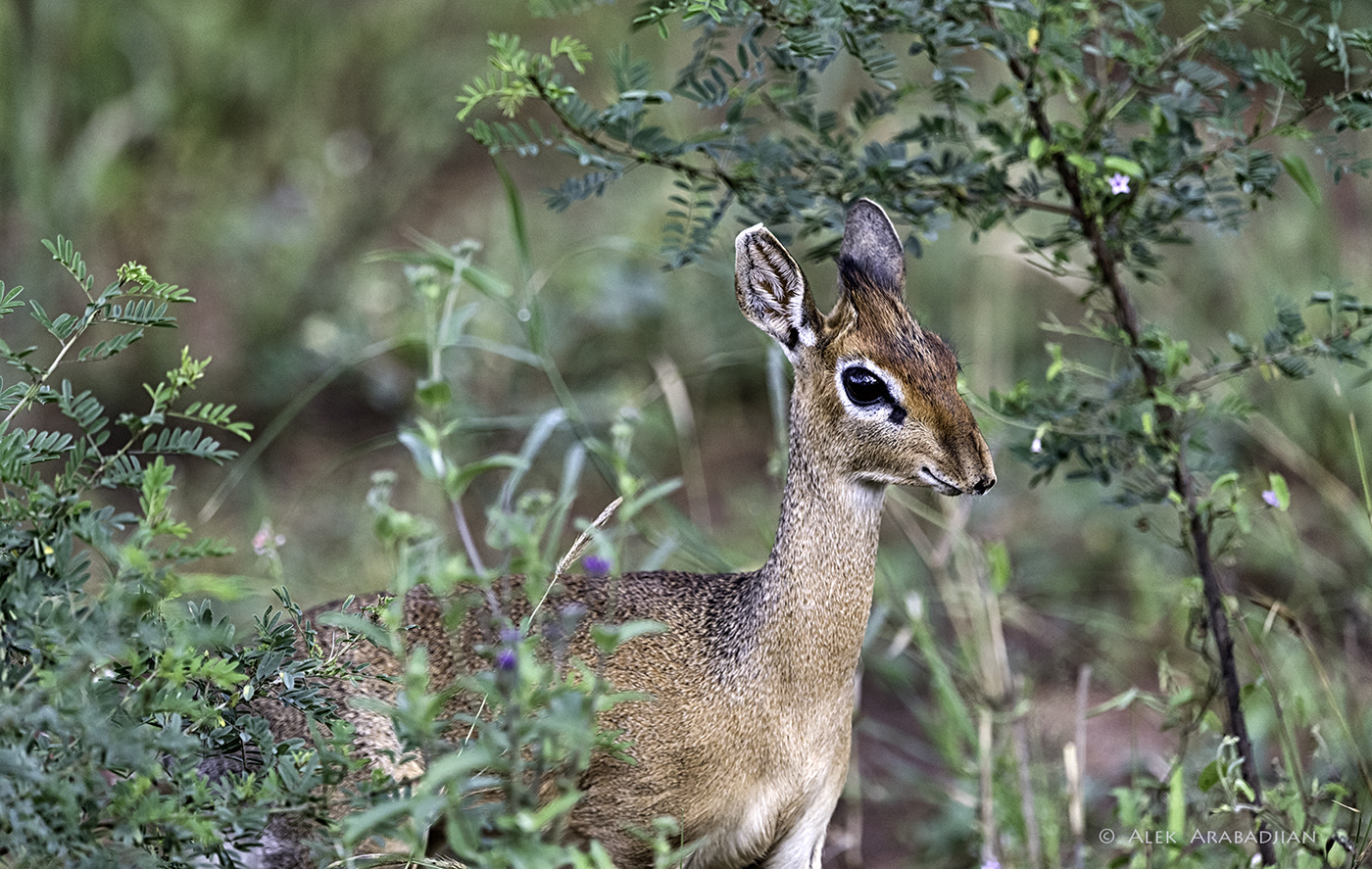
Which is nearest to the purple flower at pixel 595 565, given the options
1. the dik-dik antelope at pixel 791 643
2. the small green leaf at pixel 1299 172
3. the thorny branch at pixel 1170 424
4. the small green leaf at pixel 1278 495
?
the dik-dik antelope at pixel 791 643

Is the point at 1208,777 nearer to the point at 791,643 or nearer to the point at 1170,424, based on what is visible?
the point at 1170,424

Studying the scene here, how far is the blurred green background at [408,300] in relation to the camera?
5.75m

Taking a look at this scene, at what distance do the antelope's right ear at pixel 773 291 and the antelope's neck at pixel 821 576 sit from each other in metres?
0.28

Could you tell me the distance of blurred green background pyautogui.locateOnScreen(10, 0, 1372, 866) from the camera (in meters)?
5.75

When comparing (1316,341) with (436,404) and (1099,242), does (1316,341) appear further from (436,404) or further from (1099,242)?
(436,404)

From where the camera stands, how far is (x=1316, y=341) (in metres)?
3.34

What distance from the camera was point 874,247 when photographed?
352cm

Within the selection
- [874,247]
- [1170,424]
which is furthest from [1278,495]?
[874,247]

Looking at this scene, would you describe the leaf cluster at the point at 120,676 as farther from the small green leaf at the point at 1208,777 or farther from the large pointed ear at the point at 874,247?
the small green leaf at the point at 1208,777

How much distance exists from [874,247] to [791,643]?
1.03 meters

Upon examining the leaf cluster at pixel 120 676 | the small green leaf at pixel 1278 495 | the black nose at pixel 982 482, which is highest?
the leaf cluster at pixel 120 676

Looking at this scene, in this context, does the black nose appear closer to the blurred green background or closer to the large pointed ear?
the large pointed ear

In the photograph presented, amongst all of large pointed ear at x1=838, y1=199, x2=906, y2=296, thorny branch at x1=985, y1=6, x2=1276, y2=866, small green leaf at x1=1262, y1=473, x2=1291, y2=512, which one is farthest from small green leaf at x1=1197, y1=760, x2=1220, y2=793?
large pointed ear at x1=838, y1=199, x2=906, y2=296

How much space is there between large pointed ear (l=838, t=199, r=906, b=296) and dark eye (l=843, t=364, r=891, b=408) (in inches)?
11.8
